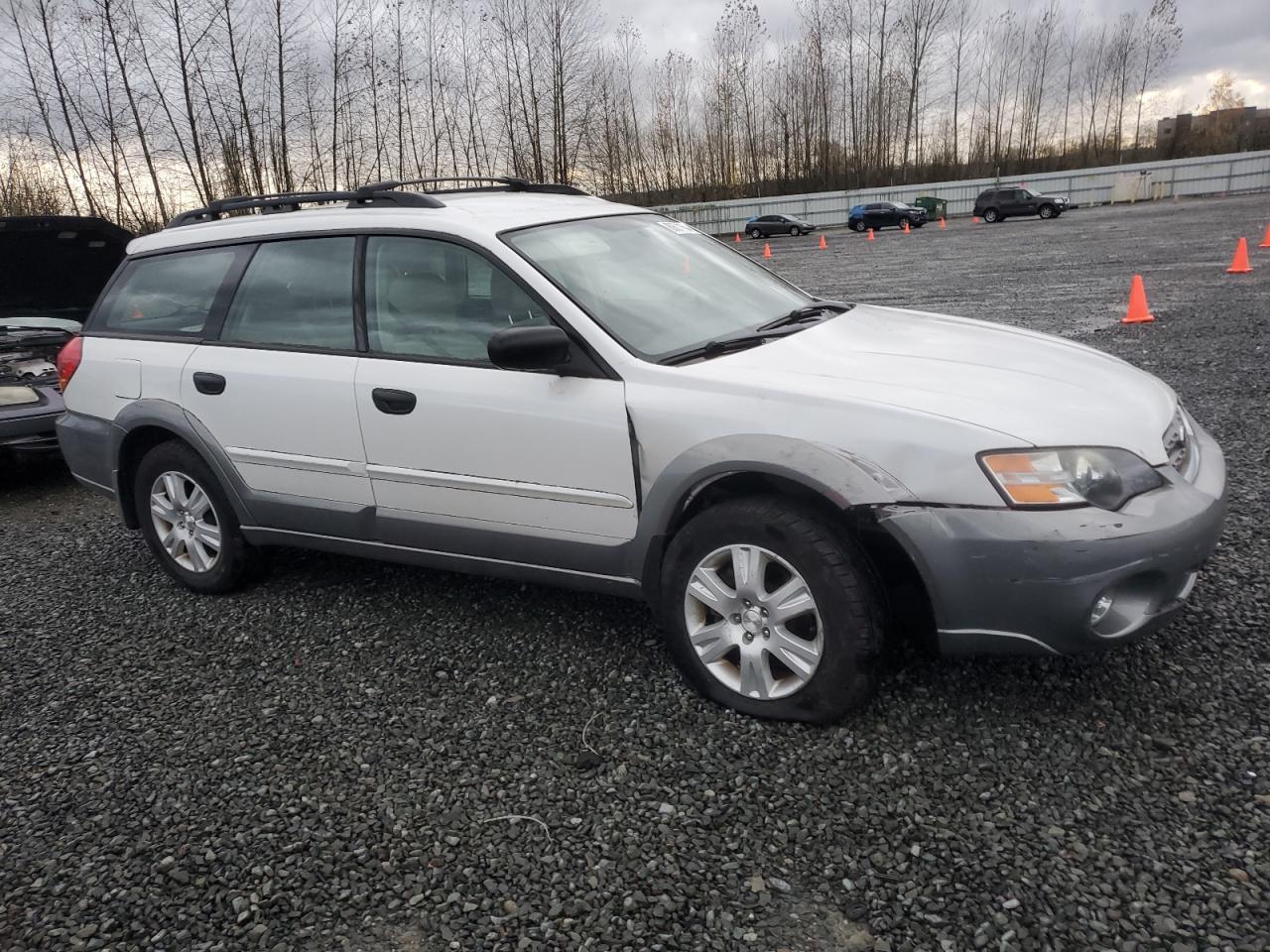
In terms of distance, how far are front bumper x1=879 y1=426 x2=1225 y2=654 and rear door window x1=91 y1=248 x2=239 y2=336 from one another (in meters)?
3.26

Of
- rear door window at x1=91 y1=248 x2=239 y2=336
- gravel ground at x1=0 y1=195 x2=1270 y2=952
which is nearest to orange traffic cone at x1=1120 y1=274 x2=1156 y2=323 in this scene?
gravel ground at x1=0 y1=195 x2=1270 y2=952

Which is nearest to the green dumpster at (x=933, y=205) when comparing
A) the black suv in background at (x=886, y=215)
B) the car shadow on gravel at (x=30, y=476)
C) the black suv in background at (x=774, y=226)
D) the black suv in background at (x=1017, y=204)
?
the black suv in background at (x=886, y=215)

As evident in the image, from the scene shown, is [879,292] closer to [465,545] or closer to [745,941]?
[465,545]

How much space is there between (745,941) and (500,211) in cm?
278

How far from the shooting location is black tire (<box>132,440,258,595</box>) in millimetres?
4367

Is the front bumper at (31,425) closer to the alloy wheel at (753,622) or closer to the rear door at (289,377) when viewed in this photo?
the rear door at (289,377)

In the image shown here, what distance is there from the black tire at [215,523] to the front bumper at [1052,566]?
307 centimetres

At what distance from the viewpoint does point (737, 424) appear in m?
2.97

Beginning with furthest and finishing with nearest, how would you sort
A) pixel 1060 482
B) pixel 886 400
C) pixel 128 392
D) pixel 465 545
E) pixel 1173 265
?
pixel 1173 265 < pixel 128 392 < pixel 465 545 < pixel 886 400 < pixel 1060 482

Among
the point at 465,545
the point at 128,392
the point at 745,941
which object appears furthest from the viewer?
the point at 128,392

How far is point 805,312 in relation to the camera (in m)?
3.96

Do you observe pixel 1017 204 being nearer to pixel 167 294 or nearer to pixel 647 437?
pixel 167 294

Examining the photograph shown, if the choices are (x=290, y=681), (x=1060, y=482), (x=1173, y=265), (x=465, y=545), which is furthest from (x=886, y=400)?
(x=1173, y=265)

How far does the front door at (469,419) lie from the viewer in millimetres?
3242
